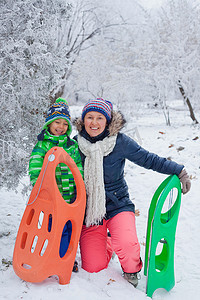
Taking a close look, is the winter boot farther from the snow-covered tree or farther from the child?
the snow-covered tree

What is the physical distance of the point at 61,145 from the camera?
236cm

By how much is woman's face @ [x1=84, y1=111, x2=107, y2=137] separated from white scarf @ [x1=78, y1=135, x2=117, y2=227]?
0.11 metres

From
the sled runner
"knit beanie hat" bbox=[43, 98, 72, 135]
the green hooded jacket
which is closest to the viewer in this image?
the sled runner

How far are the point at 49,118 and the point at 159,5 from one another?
1179cm

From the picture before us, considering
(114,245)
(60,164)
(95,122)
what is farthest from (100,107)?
(114,245)

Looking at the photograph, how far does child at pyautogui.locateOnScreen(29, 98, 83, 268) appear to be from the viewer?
229 centimetres

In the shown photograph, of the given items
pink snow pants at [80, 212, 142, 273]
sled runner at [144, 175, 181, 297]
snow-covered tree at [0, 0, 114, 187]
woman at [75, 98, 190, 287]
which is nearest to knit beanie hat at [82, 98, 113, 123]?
woman at [75, 98, 190, 287]

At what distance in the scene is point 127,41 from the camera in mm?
13422

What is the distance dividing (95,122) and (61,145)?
38cm

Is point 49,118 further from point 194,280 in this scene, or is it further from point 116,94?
point 116,94

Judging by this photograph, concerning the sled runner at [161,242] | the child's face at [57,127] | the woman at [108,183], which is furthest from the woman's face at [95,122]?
the sled runner at [161,242]

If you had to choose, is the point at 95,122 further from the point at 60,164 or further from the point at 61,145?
the point at 60,164

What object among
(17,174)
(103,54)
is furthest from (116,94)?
(17,174)

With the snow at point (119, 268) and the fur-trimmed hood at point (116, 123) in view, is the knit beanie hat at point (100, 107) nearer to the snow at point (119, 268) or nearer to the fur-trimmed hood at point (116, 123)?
the fur-trimmed hood at point (116, 123)
